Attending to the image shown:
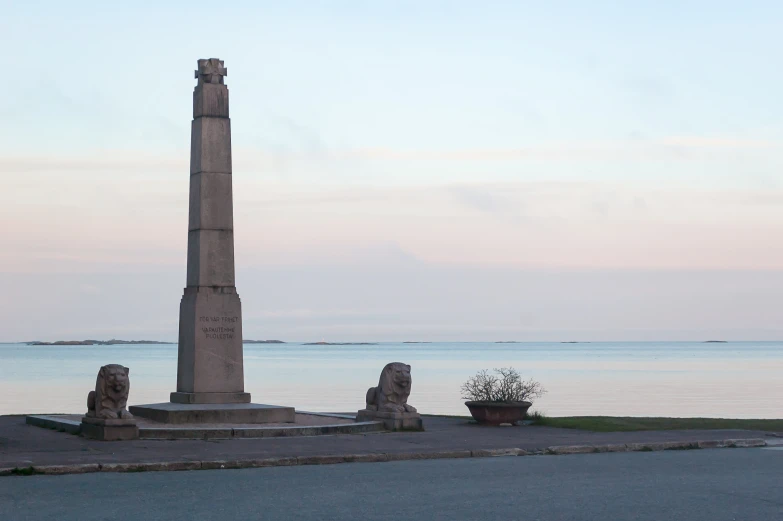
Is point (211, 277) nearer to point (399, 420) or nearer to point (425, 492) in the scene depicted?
point (399, 420)

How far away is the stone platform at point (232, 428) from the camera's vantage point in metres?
18.7

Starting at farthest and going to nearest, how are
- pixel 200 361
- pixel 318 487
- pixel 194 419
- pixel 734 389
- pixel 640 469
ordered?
pixel 734 389 < pixel 200 361 < pixel 194 419 < pixel 640 469 < pixel 318 487

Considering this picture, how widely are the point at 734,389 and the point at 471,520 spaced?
158 feet

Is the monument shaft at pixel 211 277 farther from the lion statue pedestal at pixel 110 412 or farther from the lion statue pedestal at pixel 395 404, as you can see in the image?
the lion statue pedestal at pixel 110 412

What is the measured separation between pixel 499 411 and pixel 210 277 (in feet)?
20.8

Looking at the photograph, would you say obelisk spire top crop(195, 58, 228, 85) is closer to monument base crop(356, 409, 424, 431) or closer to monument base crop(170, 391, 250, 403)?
monument base crop(170, 391, 250, 403)

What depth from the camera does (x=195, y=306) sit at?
73.7ft

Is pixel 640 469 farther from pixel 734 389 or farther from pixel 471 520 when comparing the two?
pixel 734 389

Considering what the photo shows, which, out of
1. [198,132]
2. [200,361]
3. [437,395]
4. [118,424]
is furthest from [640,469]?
[437,395]

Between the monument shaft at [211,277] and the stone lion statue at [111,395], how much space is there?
12.0ft

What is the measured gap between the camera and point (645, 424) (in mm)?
22375

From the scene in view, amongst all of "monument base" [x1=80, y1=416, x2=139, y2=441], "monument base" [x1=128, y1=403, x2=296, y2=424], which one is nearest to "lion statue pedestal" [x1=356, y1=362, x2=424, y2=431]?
"monument base" [x1=128, y1=403, x2=296, y2=424]

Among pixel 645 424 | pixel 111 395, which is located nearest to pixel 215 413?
pixel 111 395

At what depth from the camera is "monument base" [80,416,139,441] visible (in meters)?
18.0
